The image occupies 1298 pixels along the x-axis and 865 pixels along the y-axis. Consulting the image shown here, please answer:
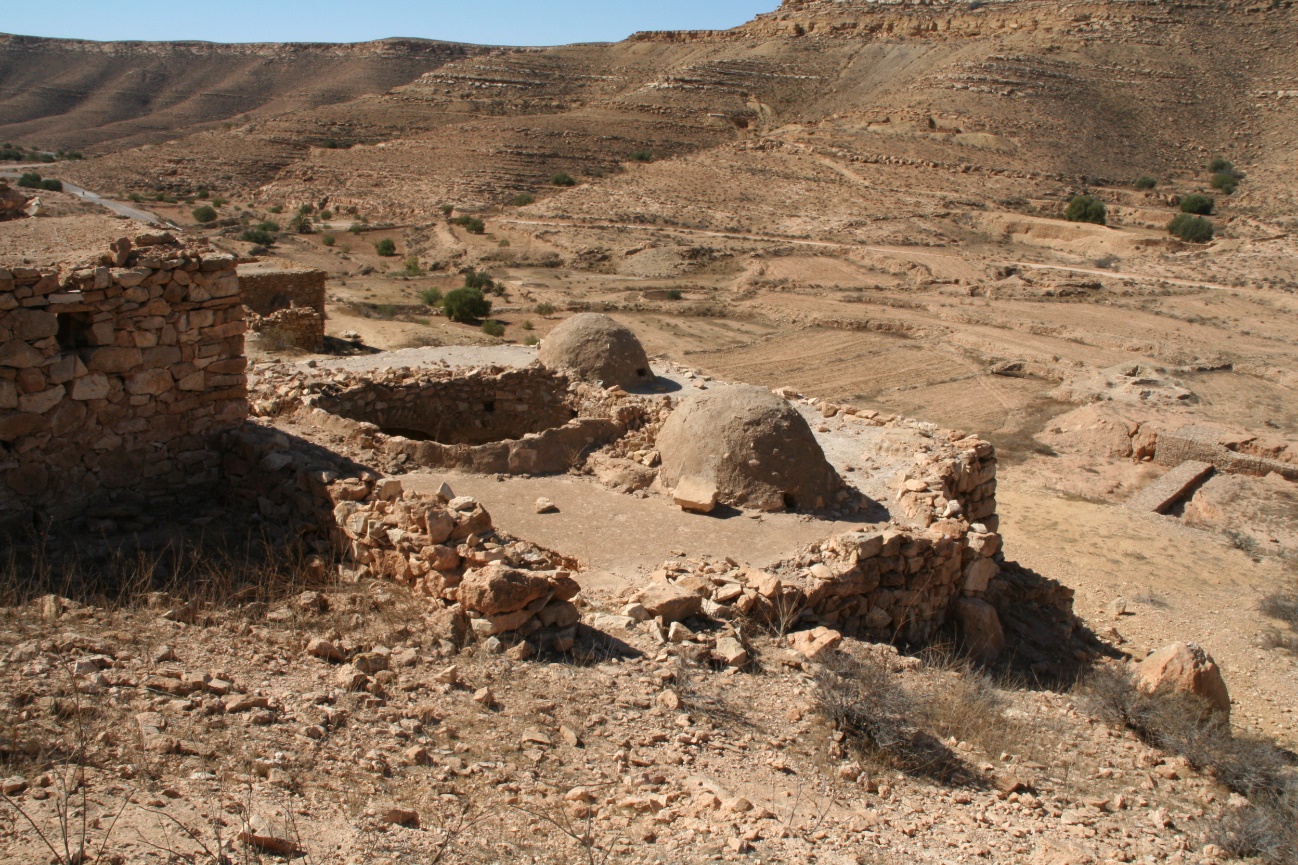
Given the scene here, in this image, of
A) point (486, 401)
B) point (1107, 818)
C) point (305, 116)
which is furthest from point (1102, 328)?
point (305, 116)

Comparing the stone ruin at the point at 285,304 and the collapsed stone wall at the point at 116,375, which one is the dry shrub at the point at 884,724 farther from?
the stone ruin at the point at 285,304

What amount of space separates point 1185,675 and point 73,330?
7528 millimetres

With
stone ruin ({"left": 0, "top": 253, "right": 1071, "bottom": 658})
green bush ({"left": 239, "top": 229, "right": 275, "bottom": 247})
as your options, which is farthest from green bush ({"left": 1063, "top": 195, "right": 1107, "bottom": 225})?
stone ruin ({"left": 0, "top": 253, "right": 1071, "bottom": 658})

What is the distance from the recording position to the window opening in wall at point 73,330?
20.4ft

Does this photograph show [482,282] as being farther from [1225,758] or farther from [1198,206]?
[1198,206]

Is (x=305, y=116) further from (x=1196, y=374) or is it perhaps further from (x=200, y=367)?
(x=200, y=367)

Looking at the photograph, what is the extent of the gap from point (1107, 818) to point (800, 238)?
30273 millimetres

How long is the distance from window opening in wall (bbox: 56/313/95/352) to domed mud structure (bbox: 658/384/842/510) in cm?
469

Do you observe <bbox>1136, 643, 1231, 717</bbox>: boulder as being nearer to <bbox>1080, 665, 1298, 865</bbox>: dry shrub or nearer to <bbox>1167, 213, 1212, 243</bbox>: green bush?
<bbox>1080, 665, 1298, 865</bbox>: dry shrub

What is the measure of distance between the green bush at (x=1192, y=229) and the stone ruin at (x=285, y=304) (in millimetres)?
28407

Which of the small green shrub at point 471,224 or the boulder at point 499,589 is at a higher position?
the small green shrub at point 471,224

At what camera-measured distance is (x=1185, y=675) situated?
256 inches

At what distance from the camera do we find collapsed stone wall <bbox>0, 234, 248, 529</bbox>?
19.7 feet

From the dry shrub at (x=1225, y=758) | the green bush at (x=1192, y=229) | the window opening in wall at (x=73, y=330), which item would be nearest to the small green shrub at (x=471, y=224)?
the green bush at (x=1192, y=229)
